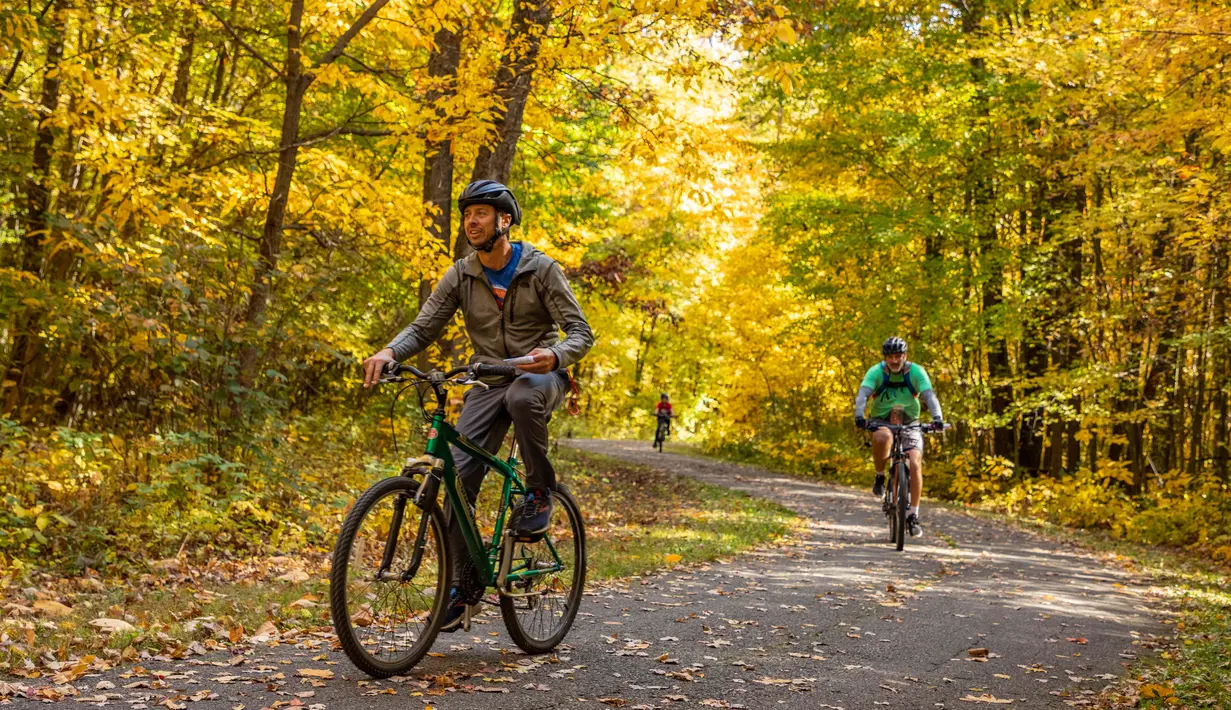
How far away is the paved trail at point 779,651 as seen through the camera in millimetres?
5012

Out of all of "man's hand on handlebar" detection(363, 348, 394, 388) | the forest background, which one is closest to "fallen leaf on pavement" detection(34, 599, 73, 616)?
the forest background

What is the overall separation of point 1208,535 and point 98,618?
1340 cm

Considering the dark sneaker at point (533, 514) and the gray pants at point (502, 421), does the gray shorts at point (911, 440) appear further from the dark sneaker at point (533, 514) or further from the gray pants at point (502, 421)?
the gray pants at point (502, 421)

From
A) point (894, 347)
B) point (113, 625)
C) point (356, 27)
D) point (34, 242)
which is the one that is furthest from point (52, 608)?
point (894, 347)

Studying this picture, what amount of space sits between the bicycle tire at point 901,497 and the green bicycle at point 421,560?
6937mm

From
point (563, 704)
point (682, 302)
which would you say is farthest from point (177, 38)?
point (682, 302)

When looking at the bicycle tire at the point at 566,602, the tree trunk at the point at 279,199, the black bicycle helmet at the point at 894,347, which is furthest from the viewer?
the black bicycle helmet at the point at 894,347

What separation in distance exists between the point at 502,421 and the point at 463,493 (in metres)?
0.42

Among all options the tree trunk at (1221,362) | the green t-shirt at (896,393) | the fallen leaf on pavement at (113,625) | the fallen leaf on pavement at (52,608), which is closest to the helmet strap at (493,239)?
the fallen leaf on pavement at (113,625)

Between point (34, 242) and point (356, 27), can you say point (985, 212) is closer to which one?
point (356, 27)

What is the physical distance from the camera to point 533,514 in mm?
5832

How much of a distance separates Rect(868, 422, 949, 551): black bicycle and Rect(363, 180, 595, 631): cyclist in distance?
7.07m

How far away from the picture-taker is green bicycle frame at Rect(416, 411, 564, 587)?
5.26 m

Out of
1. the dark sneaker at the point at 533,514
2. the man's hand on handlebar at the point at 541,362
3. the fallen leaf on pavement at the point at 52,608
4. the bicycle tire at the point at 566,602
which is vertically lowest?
the fallen leaf on pavement at the point at 52,608
